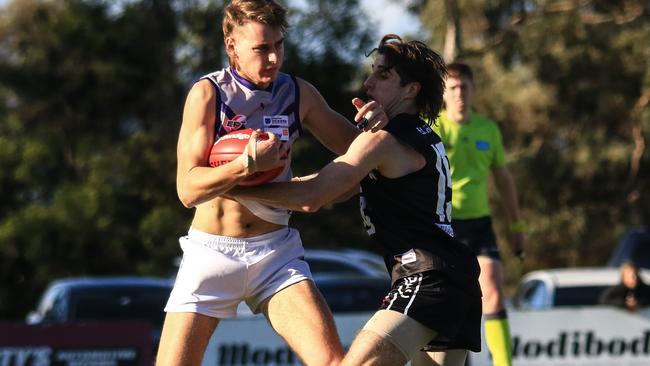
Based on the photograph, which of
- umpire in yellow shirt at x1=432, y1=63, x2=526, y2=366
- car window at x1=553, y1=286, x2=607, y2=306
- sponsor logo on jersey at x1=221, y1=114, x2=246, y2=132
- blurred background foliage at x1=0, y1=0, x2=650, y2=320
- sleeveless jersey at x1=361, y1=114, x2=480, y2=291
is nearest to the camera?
sleeveless jersey at x1=361, y1=114, x2=480, y2=291

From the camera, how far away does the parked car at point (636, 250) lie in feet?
55.9

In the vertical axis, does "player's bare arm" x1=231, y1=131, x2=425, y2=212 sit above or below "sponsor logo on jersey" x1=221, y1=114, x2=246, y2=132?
→ below

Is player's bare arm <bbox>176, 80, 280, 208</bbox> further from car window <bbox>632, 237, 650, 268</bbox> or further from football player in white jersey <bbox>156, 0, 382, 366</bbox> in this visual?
car window <bbox>632, 237, 650, 268</bbox>

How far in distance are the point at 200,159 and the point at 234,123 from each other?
227 millimetres

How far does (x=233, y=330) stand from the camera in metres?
10.1

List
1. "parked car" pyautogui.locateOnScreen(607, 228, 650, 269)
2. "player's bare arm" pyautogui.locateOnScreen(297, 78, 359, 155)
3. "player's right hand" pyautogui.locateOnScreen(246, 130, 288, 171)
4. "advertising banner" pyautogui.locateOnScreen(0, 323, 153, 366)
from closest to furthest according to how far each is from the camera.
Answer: "player's right hand" pyautogui.locateOnScreen(246, 130, 288, 171)
"player's bare arm" pyautogui.locateOnScreen(297, 78, 359, 155)
"advertising banner" pyautogui.locateOnScreen(0, 323, 153, 366)
"parked car" pyautogui.locateOnScreen(607, 228, 650, 269)

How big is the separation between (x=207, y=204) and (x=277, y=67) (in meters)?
0.67

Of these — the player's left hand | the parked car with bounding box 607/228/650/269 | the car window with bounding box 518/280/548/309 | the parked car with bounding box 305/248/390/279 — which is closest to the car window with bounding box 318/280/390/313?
the car window with bounding box 518/280/548/309

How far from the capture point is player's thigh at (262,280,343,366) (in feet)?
16.6

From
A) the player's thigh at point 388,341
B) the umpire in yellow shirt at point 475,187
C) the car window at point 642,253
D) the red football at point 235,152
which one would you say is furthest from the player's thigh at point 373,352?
the car window at point 642,253

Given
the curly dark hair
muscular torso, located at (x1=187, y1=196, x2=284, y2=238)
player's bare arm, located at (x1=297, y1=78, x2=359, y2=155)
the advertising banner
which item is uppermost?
the curly dark hair

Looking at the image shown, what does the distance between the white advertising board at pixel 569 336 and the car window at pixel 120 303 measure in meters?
3.08

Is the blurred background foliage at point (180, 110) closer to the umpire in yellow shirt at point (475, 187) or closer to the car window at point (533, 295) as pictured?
the car window at point (533, 295)

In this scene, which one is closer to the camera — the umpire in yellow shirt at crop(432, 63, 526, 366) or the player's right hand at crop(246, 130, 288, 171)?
the player's right hand at crop(246, 130, 288, 171)
